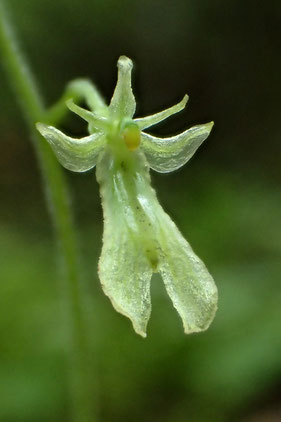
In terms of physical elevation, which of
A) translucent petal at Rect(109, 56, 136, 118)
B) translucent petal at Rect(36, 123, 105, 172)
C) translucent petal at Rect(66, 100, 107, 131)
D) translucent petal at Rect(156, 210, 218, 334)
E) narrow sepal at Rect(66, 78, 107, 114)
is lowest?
translucent petal at Rect(156, 210, 218, 334)

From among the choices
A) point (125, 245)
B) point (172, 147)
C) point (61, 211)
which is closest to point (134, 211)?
point (125, 245)

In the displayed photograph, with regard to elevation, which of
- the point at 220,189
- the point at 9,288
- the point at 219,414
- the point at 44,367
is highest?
the point at 220,189

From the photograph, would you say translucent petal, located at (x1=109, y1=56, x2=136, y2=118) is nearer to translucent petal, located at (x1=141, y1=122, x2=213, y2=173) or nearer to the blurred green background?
translucent petal, located at (x1=141, y1=122, x2=213, y2=173)

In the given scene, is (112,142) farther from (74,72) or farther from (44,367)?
(74,72)

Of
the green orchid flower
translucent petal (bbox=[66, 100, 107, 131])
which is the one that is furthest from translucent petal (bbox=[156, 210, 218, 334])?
translucent petal (bbox=[66, 100, 107, 131])

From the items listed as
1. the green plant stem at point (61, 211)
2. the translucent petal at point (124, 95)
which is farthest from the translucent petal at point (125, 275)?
the green plant stem at point (61, 211)

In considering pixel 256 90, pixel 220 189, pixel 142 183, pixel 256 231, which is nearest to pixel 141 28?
pixel 256 90

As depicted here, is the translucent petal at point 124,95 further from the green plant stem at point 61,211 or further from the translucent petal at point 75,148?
the green plant stem at point 61,211
